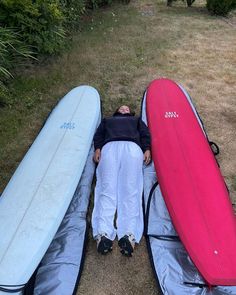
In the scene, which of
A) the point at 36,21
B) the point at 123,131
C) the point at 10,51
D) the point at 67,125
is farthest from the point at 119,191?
the point at 36,21

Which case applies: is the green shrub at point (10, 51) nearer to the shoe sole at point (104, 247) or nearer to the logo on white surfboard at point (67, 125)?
the logo on white surfboard at point (67, 125)

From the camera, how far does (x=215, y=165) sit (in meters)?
3.96

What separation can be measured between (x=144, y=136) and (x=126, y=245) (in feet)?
4.68

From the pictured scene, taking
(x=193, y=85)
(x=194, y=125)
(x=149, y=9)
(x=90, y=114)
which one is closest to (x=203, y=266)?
(x=194, y=125)

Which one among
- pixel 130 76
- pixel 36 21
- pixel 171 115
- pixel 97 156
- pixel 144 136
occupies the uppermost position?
pixel 36 21

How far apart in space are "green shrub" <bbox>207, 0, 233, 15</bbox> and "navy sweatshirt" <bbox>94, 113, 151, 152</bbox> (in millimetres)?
5547

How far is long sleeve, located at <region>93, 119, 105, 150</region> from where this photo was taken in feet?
14.0

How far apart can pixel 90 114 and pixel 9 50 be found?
184cm

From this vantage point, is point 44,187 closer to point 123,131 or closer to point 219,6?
point 123,131

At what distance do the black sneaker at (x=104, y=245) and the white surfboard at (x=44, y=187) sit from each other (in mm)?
400

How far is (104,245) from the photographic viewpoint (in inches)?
130

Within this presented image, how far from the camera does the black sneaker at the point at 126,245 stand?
3307 mm

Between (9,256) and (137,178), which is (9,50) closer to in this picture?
(137,178)

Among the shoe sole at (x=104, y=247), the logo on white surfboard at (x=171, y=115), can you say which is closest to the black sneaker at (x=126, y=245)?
the shoe sole at (x=104, y=247)
